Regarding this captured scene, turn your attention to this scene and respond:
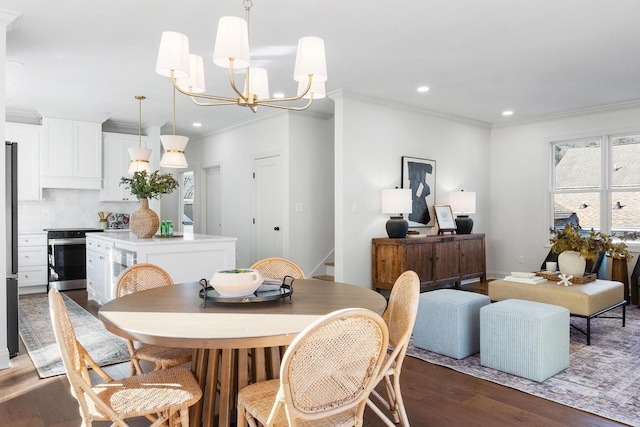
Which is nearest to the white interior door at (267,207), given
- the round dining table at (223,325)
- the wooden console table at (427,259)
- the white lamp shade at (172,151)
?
the wooden console table at (427,259)

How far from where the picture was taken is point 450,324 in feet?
10.8

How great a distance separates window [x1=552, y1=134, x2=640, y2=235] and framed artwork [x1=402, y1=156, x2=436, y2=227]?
74.5 inches

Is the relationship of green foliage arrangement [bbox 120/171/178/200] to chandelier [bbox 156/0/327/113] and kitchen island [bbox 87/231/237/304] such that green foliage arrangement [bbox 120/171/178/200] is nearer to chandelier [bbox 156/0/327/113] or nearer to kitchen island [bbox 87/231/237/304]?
kitchen island [bbox 87/231/237/304]

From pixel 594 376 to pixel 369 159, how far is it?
320cm

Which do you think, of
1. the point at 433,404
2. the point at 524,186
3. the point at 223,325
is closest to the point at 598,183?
the point at 524,186

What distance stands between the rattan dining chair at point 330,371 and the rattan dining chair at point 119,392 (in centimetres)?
30

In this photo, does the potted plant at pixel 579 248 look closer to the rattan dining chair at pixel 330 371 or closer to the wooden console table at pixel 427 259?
the wooden console table at pixel 427 259

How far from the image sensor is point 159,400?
5.34 ft

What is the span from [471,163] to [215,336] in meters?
5.97

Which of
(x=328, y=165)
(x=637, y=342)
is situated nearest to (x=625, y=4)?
(x=637, y=342)

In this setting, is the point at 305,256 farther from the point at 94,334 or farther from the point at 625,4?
the point at 625,4

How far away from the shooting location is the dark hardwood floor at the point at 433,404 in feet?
7.64

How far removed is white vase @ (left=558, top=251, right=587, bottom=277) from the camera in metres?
4.05

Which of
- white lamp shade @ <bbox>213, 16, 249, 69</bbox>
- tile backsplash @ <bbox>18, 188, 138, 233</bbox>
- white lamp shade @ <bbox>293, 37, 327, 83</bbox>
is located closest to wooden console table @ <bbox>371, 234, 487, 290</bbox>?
white lamp shade @ <bbox>293, 37, 327, 83</bbox>
